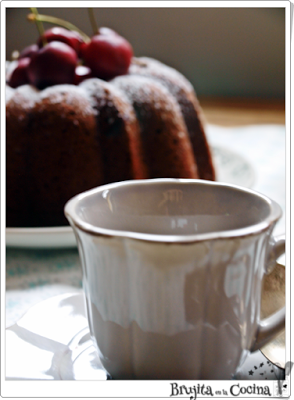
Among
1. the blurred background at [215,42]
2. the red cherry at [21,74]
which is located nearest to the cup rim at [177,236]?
the red cherry at [21,74]

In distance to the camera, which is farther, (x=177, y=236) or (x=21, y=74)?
(x=21, y=74)

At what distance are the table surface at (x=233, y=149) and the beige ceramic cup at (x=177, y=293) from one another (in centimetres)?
21

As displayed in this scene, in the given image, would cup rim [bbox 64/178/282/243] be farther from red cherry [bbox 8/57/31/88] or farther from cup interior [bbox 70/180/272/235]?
red cherry [bbox 8/57/31/88]

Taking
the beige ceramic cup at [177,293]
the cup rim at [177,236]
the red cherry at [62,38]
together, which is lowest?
the beige ceramic cup at [177,293]

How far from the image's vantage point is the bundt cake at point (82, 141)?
669 millimetres

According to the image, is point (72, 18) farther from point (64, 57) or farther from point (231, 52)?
point (64, 57)

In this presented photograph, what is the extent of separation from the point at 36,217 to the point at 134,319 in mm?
451

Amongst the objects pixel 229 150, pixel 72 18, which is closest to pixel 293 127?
pixel 229 150

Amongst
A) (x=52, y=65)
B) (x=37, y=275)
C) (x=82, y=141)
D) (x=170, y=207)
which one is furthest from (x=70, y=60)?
(x=170, y=207)

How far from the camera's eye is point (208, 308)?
27 centimetres

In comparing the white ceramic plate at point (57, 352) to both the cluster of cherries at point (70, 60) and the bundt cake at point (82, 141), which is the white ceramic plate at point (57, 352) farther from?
the cluster of cherries at point (70, 60)

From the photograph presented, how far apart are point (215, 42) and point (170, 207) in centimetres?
178

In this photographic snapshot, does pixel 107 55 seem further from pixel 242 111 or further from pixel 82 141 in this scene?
pixel 242 111

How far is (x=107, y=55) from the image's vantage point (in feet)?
2.39
